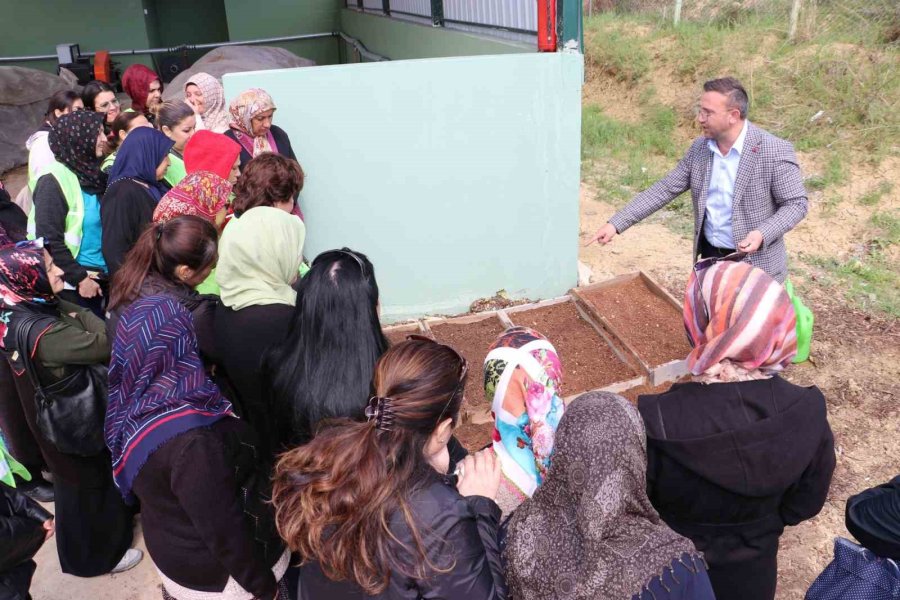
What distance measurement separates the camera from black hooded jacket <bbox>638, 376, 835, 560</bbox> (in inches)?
63.1

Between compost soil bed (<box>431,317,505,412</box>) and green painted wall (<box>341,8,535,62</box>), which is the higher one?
green painted wall (<box>341,8,535,62</box>)

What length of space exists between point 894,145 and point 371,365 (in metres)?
6.57

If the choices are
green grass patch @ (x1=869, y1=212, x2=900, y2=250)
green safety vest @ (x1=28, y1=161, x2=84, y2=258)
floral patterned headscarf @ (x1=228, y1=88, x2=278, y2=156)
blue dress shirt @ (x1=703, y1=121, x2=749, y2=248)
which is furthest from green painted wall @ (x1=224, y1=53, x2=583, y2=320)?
green grass patch @ (x1=869, y1=212, x2=900, y2=250)

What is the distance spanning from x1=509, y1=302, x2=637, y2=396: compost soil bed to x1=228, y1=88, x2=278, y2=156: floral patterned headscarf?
6.27 ft

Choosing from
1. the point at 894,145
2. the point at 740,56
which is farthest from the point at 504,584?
the point at 740,56

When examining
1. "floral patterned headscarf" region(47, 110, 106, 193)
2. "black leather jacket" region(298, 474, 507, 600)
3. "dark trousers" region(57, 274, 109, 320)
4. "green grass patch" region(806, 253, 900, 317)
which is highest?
"floral patterned headscarf" region(47, 110, 106, 193)

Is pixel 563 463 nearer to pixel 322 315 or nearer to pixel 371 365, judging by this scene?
pixel 371 365

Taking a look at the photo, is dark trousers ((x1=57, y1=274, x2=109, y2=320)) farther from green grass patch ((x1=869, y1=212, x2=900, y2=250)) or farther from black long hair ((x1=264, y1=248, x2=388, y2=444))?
green grass patch ((x1=869, y1=212, x2=900, y2=250))

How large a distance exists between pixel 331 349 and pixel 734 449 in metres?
1.05

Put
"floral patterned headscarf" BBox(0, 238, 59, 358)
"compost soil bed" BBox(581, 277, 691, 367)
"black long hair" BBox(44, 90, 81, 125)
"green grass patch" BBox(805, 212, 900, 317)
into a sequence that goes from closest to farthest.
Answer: "floral patterned headscarf" BBox(0, 238, 59, 358), "compost soil bed" BBox(581, 277, 691, 367), "black long hair" BBox(44, 90, 81, 125), "green grass patch" BBox(805, 212, 900, 317)

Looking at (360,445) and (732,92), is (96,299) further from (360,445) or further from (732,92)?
(732,92)

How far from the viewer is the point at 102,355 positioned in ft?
8.02

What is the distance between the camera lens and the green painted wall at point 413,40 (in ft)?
17.7

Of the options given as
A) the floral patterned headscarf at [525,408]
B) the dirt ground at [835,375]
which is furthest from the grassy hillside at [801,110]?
the floral patterned headscarf at [525,408]
